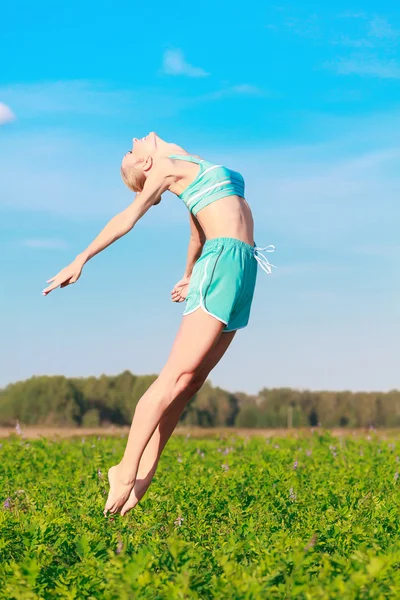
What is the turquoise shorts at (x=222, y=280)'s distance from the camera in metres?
5.61

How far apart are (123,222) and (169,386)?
4.04 feet

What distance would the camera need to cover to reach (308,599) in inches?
Answer: 131

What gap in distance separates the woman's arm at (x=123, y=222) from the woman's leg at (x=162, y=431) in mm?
1083

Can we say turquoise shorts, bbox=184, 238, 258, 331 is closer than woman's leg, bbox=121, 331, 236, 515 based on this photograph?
Yes

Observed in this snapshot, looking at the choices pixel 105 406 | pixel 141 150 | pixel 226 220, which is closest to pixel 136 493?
pixel 226 220

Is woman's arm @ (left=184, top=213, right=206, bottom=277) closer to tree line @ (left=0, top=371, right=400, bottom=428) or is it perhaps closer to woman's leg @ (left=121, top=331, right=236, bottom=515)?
woman's leg @ (left=121, top=331, right=236, bottom=515)

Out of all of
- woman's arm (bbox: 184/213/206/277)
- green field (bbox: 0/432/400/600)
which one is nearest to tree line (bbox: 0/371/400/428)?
green field (bbox: 0/432/400/600)

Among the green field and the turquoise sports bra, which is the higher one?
the turquoise sports bra

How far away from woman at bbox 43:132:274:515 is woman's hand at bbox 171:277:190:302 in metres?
0.58

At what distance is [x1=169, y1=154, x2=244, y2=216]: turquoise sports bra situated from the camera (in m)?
5.89

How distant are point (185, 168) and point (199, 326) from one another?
126cm

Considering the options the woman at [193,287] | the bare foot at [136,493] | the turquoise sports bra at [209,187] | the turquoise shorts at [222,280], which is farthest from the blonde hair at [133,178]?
the bare foot at [136,493]

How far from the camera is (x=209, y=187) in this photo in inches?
233

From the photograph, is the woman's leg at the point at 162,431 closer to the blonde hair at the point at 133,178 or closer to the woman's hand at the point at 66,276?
the woman's hand at the point at 66,276
